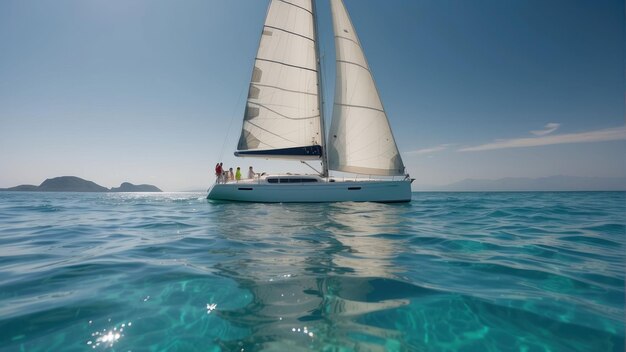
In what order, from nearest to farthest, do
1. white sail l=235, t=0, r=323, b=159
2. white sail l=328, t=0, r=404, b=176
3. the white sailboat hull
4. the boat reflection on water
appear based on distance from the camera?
1. the boat reflection on water
2. the white sailboat hull
3. white sail l=328, t=0, r=404, b=176
4. white sail l=235, t=0, r=323, b=159

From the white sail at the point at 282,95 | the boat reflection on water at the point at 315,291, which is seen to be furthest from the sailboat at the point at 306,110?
the boat reflection on water at the point at 315,291

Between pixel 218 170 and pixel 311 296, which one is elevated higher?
pixel 218 170

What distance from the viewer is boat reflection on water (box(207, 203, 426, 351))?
8.09 feet

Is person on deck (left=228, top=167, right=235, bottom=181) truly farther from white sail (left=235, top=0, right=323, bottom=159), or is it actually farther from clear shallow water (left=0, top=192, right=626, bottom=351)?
clear shallow water (left=0, top=192, right=626, bottom=351)

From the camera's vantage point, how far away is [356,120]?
20453mm

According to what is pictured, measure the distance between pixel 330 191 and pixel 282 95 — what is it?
8373 millimetres

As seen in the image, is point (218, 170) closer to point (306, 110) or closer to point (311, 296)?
point (306, 110)

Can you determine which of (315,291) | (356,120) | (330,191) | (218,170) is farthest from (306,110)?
(315,291)

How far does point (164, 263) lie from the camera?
15.8ft

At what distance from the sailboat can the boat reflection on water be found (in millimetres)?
13817

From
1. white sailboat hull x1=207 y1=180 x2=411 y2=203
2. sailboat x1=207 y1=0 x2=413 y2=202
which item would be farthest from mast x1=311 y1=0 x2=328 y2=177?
white sailboat hull x1=207 y1=180 x2=411 y2=203

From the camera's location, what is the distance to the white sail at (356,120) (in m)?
20.4

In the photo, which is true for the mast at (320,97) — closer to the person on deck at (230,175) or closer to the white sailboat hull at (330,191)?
the white sailboat hull at (330,191)

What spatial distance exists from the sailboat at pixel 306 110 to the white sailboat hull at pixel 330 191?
0.11 metres
